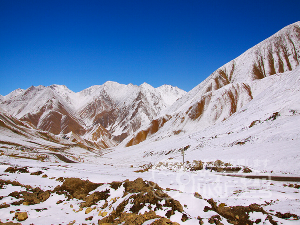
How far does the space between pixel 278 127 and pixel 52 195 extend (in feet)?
106

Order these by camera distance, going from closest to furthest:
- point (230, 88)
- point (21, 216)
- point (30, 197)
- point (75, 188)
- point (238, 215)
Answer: point (238, 215) → point (21, 216) → point (30, 197) → point (75, 188) → point (230, 88)

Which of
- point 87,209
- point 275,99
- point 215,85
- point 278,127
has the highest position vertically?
point 215,85

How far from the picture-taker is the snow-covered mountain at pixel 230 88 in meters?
74.9

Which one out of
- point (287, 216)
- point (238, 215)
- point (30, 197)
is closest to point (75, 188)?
point (30, 197)

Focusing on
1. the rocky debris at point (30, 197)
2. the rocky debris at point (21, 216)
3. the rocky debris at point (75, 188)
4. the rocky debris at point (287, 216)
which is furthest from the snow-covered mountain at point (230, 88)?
the rocky debris at point (21, 216)

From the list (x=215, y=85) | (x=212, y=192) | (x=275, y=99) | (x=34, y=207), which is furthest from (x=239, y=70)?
(x=34, y=207)

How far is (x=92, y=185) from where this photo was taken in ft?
40.4

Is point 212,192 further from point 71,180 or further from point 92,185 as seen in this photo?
point 71,180

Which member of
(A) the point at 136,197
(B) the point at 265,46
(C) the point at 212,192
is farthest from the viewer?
(B) the point at 265,46

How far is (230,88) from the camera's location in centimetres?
8044

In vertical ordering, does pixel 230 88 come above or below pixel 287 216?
above

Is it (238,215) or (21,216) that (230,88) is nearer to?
(238,215)

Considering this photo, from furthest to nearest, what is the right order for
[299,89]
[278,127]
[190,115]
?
[190,115] < [299,89] < [278,127]

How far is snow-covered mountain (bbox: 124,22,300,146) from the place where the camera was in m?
74.9
